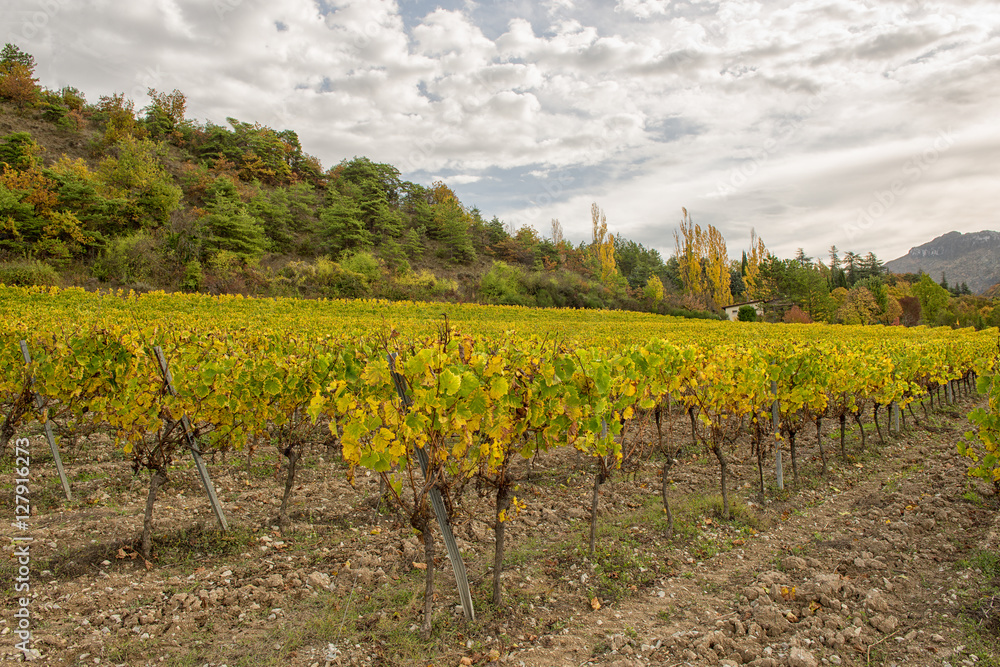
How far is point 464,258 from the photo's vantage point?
148 feet

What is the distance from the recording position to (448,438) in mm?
3174

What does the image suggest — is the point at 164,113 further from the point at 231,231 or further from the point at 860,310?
the point at 860,310

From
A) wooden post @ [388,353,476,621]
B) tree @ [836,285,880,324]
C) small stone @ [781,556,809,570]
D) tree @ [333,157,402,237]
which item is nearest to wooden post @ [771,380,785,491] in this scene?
small stone @ [781,556,809,570]

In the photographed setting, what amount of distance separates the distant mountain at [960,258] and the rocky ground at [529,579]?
152034 mm

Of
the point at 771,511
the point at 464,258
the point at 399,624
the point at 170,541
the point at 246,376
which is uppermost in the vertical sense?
the point at 464,258

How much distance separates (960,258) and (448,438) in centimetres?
22217

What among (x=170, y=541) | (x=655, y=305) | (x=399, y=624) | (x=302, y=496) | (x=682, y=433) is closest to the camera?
(x=399, y=624)

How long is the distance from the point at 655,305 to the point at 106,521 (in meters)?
44.4

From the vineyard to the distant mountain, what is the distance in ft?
496

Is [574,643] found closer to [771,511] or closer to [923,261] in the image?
[771,511]

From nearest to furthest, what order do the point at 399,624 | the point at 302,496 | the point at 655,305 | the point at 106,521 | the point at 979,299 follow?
the point at 399,624 < the point at 106,521 < the point at 302,496 < the point at 655,305 < the point at 979,299

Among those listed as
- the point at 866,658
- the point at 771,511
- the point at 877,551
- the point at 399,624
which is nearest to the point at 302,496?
the point at 399,624

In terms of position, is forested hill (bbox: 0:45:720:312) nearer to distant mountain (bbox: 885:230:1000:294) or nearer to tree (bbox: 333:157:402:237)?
tree (bbox: 333:157:402:237)

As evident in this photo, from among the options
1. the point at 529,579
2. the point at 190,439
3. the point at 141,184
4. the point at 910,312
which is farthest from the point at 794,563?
the point at 910,312
